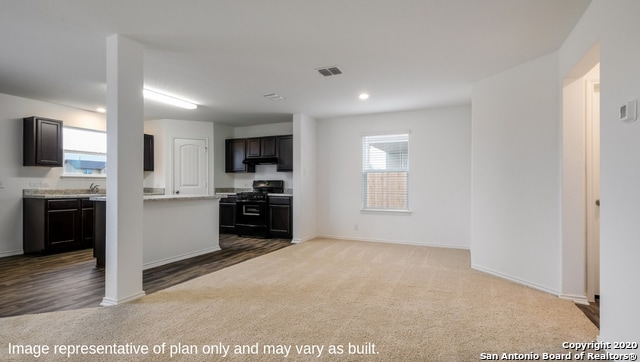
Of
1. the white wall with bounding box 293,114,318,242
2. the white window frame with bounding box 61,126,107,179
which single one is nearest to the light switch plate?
the white wall with bounding box 293,114,318,242

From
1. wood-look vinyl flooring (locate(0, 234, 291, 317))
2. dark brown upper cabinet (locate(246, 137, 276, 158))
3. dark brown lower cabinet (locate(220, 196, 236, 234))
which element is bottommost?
wood-look vinyl flooring (locate(0, 234, 291, 317))

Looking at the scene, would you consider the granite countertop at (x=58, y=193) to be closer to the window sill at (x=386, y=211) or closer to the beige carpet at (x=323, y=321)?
the beige carpet at (x=323, y=321)

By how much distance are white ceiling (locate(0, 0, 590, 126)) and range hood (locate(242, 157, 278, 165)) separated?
2.20 m

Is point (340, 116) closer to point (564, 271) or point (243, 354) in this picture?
point (564, 271)

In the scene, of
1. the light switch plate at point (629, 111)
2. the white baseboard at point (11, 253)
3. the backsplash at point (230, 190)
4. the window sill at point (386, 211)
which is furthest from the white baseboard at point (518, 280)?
the white baseboard at point (11, 253)

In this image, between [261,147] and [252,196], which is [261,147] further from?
[252,196]

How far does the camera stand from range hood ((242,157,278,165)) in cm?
683

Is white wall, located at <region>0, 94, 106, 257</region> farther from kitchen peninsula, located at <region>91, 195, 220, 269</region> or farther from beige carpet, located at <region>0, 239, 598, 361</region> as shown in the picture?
beige carpet, located at <region>0, 239, 598, 361</region>

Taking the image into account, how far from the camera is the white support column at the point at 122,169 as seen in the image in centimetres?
280

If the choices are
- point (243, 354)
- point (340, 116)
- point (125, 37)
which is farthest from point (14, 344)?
point (340, 116)

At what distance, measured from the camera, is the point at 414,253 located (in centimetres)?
500

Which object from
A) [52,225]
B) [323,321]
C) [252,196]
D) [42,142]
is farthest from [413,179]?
[42,142]

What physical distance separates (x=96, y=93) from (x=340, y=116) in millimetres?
4139

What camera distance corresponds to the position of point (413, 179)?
5.75 meters
